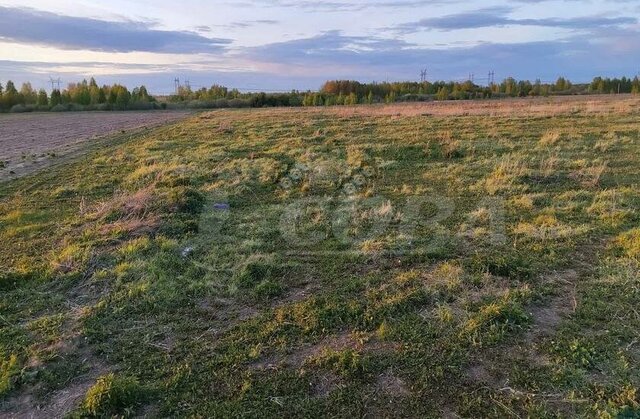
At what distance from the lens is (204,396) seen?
12.3 feet

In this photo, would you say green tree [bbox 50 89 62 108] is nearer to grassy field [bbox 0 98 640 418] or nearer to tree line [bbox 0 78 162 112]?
tree line [bbox 0 78 162 112]

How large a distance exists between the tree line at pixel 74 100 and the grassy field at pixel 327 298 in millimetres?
61324

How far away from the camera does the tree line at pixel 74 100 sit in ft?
207

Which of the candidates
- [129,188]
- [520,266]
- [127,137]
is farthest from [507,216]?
[127,137]

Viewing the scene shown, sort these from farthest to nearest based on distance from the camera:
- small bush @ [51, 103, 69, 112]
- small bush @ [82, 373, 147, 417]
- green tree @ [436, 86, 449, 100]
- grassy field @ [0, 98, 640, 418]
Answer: green tree @ [436, 86, 449, 100] < small bush @ [51, 103, 69, 112] < grassy field @ [0, 98, 640, 418] < small bush @ [82, 373, 147, 417]

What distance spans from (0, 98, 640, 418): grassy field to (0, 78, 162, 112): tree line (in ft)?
201

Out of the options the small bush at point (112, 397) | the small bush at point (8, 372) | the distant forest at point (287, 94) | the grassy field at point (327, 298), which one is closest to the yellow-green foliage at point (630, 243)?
the grassy field at point (327, 298)

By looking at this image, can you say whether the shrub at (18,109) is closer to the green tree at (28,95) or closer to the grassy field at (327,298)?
the green tree at (28,95)

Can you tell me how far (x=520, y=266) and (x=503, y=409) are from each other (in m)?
2.69

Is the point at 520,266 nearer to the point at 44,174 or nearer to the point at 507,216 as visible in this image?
the point at 507,216

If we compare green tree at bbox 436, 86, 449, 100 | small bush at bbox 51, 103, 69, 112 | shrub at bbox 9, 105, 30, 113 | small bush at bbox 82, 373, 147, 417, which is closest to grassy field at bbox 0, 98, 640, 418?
small bush at bbox 82, 373, 147, 417

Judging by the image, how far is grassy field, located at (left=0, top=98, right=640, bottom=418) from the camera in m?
3.72

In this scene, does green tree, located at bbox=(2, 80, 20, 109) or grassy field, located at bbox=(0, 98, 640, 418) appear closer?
grassy field, located at bbox=(0, 98, 640, 418)

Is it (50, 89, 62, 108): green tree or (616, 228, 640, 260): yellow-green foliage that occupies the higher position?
(50, 89, 62, 108): green tree
